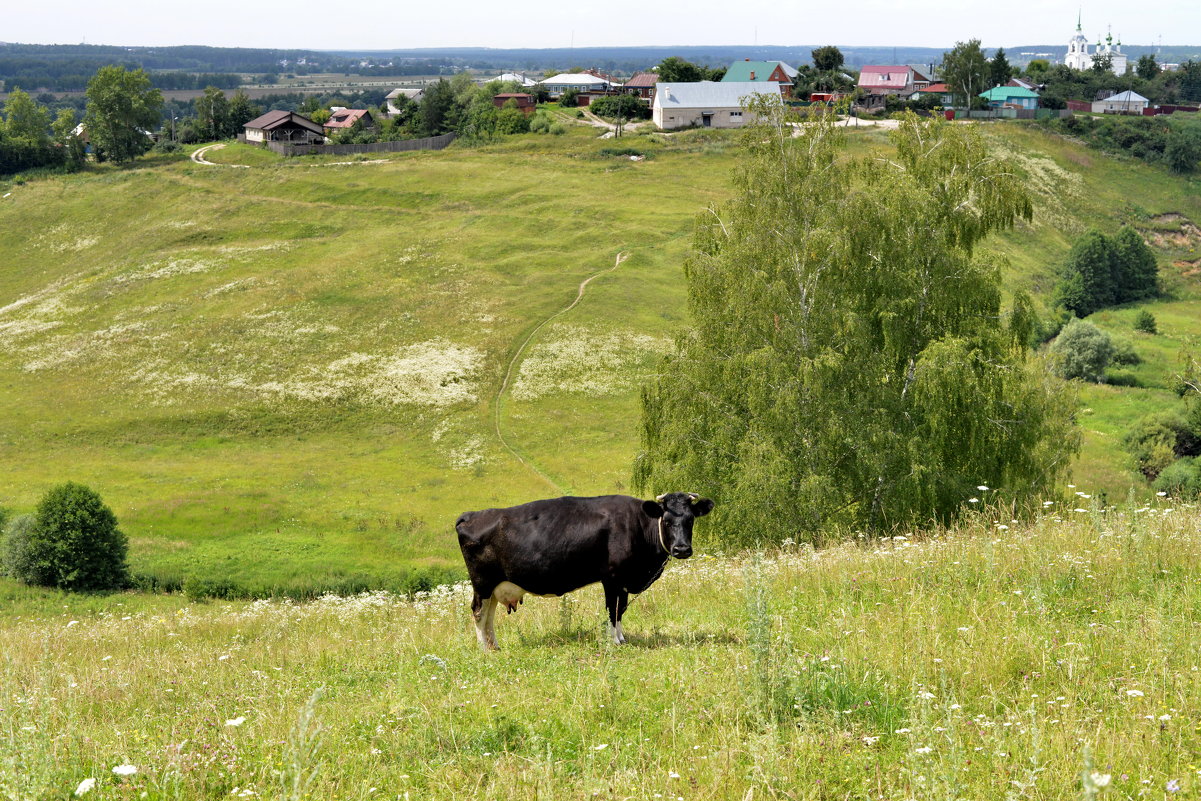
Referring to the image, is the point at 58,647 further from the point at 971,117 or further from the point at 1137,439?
the point at 971,117

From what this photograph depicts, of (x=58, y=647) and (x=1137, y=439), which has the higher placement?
(x=58, y=647)

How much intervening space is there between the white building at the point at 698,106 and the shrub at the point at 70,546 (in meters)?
106

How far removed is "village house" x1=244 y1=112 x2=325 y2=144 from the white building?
4747cm

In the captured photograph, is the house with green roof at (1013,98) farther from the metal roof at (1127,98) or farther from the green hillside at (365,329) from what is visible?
the green hillside at (365,329)

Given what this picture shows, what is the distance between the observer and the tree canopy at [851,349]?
90.4 feet

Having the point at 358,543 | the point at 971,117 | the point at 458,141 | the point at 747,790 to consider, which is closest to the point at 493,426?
the point at 358,543

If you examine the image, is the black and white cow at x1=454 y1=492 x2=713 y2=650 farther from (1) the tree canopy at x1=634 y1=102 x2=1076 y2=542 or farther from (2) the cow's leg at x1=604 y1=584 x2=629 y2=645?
(1) the tree canopy at x1=634 y1=102 x2=1076 y2=542

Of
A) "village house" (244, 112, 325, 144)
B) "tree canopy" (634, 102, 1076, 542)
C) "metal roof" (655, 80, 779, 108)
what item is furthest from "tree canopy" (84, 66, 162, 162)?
"tree canopy" (634, 102, 1076, 542)

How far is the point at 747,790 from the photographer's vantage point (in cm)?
734

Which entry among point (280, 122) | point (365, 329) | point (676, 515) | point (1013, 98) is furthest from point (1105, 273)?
point (280, 122)

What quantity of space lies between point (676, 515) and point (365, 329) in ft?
220

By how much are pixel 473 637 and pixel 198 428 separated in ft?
182

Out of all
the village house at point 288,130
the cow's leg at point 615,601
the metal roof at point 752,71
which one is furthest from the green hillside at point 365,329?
the metal roof at point 752,71

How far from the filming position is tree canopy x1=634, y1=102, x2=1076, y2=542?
90.4 ft
